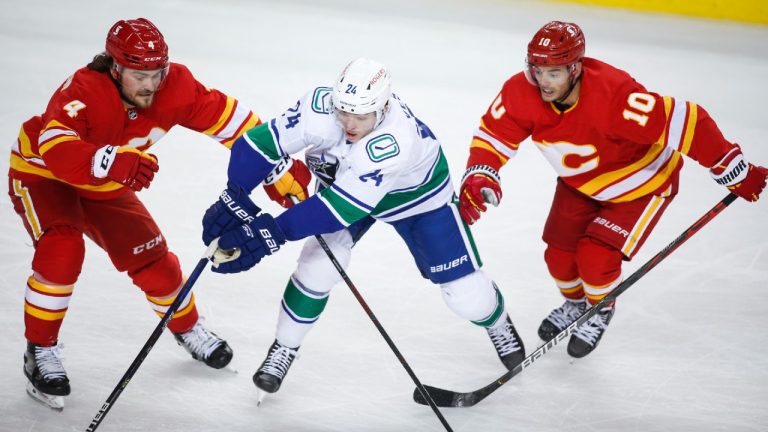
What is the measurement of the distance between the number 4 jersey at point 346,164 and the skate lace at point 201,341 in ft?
1.94

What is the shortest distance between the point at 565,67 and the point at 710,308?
1.35 metres

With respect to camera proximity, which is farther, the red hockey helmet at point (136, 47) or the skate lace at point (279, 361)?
the skate lace at point (279, 361)

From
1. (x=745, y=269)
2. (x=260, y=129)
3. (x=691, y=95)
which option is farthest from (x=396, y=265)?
(x=691, y=95)

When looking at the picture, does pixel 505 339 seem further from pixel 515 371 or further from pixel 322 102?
pixel 322 102

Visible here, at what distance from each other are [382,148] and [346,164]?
6.3 inches

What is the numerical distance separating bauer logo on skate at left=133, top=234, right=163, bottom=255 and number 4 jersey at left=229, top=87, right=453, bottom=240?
1.16 feet

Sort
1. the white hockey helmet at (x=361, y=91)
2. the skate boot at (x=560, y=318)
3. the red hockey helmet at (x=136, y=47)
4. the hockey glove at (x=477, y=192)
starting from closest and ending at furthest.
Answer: the white hockey helmet at (x=361, y=91), the red hockey helmet at (x=136, y=47), the hockey glove at (x=477, y=192), the skate boot at (x=560, y=318)

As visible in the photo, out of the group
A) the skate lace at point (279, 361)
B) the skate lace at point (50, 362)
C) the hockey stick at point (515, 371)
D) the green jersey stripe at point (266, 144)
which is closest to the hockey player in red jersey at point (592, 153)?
the hockey stick at point (515, 371)

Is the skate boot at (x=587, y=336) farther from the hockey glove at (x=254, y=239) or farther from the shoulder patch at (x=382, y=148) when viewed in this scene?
the hockey glove at (x=254, y=239)

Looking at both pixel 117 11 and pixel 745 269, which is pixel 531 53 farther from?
pixel 117 11

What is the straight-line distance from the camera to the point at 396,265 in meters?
3.91

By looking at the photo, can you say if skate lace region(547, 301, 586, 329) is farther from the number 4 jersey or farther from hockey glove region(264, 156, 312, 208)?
hockey glove region(264, 156, 312, 208)

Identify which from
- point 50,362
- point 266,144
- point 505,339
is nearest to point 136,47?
point 266,144

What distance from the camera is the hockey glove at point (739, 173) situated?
290cm
